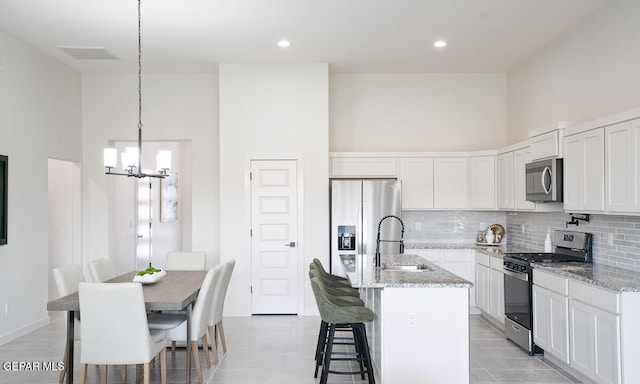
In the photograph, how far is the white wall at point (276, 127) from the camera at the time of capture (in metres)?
6.39

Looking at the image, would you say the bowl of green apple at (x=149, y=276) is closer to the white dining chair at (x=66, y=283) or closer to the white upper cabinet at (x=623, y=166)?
the white dining chair at (x=66, y=283)

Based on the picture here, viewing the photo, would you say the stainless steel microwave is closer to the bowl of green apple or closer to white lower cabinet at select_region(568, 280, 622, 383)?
white lower cabinet at select_region(568, 280, 622, 383)

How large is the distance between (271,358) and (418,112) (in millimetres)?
4117

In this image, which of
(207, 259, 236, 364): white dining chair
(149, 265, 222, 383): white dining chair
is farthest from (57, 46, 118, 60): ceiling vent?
(149, 265, 222, 383): white dining chair

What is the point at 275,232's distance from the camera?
6.41m

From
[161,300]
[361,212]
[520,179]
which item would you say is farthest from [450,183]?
[161,300]

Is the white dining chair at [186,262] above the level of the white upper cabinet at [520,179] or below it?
below

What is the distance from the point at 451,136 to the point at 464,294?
4027mm

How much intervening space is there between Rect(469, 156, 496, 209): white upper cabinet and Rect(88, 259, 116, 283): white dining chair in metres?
4.54

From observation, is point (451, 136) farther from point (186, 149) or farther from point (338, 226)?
point (186, 149)

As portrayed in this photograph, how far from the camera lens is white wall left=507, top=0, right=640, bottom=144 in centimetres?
424

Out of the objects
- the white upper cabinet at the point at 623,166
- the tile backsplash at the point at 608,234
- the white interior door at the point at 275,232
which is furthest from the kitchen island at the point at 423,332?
the white interior door at the point at 275,232

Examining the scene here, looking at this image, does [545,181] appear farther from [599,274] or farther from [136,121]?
[136,121]

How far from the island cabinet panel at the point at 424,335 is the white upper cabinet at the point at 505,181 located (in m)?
2.93
